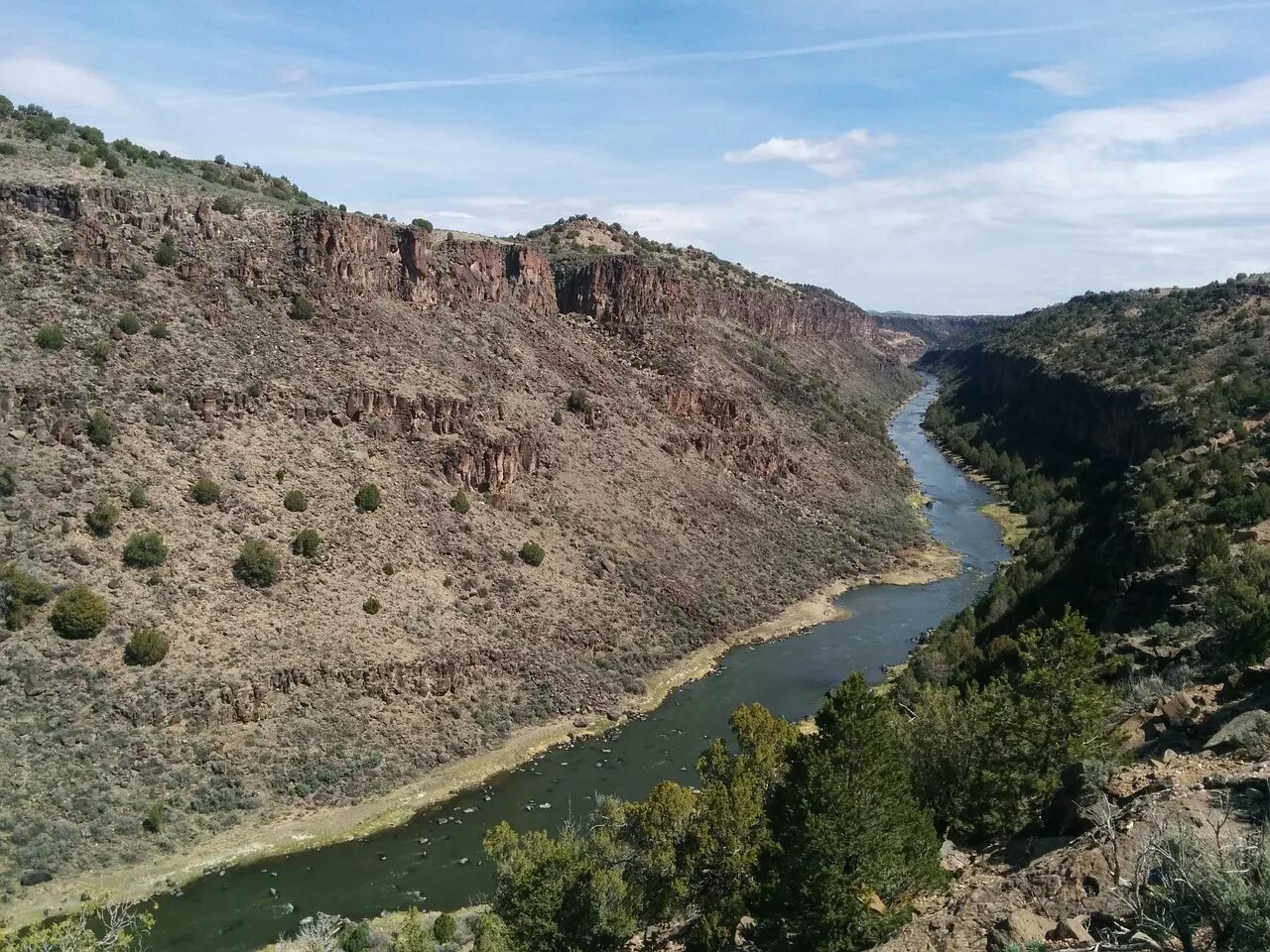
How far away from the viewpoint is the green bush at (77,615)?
35.0 m

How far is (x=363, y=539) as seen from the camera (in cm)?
4603

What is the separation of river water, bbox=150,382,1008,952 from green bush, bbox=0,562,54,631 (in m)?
13.3

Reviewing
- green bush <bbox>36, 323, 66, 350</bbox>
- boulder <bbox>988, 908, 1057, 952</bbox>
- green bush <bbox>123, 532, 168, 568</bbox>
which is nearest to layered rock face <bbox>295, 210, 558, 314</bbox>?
green bush <bbox>36, 323, 66, 350</bbox>

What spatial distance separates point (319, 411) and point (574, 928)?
3610 centimetres

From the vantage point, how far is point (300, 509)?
45.0 metres

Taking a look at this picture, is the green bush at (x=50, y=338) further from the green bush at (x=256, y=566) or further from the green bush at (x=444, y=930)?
the green bush at (x=444, y=930)

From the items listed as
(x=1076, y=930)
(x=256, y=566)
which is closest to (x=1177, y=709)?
(x=1076, y=930)

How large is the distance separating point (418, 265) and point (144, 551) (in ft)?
101

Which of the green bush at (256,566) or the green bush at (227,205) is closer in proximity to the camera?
the green bush at (256,566)

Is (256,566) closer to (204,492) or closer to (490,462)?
(204,492)

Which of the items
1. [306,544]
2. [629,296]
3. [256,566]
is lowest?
[256,566]

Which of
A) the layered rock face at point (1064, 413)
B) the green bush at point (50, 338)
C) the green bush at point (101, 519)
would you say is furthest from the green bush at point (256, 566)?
the layered rock face at point (1064, 413)

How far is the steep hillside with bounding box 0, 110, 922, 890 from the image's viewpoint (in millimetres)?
34812

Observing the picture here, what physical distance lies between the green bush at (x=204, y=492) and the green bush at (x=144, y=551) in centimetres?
358
